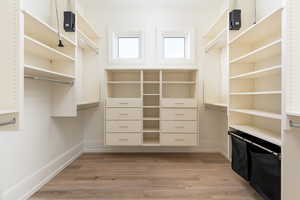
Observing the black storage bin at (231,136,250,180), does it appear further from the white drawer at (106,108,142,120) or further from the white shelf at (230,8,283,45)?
the white drawer at (106,108,142,120)


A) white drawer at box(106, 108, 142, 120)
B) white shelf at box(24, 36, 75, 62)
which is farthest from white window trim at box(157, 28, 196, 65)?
white shelf at box(24, 36, 75, 62)

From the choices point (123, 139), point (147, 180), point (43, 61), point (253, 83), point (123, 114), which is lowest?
point (147, 180)

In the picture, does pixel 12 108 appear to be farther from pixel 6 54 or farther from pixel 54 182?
pixel 54 182

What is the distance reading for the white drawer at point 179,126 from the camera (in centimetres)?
292

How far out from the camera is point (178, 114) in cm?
294

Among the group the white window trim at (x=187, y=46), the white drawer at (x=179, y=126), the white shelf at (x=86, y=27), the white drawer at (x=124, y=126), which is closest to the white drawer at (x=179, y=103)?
the white drawer at (x=179, y=126)

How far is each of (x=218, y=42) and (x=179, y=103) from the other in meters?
1.03

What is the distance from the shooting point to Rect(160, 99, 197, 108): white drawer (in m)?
2.93

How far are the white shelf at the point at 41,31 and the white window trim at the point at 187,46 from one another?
58.6 inches

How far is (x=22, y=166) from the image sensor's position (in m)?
1.80

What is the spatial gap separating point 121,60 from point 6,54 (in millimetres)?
2167

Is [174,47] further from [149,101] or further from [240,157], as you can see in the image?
[240,157]

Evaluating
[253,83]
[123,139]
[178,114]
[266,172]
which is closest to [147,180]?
[123,139]

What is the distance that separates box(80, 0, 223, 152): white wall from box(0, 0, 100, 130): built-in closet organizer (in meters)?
0.37
